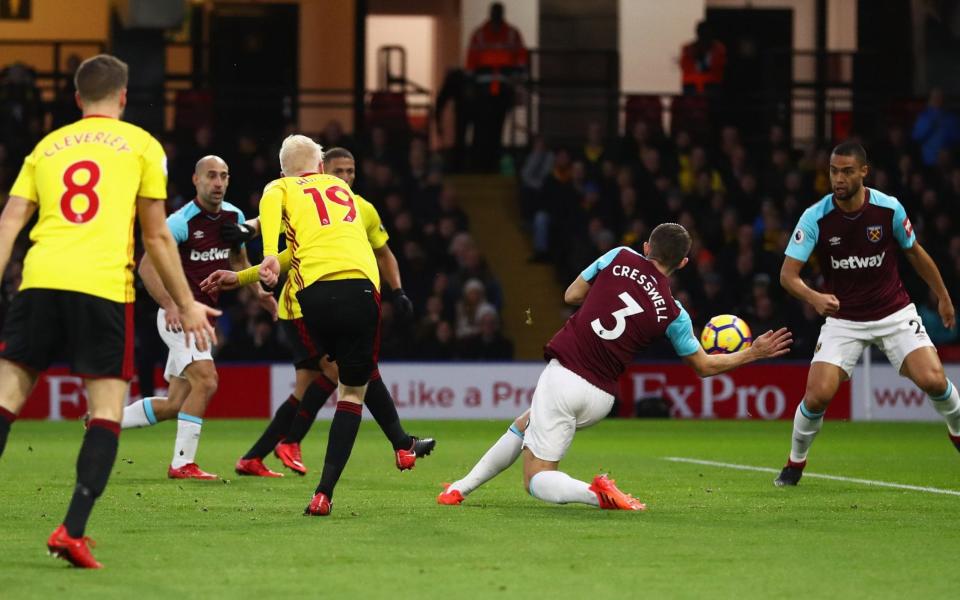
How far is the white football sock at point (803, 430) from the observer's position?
10.5 meters

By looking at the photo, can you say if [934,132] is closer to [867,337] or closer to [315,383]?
[867,337]

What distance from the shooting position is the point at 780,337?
8.21 m

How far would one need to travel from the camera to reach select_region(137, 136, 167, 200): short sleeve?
21.9 feet

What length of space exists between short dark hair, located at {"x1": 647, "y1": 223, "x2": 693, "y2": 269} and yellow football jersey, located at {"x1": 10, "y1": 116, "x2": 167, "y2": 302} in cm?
291

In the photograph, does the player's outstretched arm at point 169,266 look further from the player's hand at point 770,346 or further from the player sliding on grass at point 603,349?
the player's hand at point 770,346

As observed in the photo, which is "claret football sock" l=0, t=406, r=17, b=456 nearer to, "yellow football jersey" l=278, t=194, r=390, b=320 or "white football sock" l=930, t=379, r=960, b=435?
"yellow football jersey" l=278, t=194, r=390, b=320

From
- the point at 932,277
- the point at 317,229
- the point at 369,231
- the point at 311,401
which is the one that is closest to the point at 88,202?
the point at 317,229

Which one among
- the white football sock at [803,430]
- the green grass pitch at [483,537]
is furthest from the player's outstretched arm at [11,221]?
the white football sock at [803,430]

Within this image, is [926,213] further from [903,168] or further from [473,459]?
[473,459]

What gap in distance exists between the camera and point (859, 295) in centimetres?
1055

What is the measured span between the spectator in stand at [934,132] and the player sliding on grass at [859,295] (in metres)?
14.4

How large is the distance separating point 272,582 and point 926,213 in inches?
722

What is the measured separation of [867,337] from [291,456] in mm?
3787

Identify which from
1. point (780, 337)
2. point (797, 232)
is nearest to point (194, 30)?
point (797, 232)
